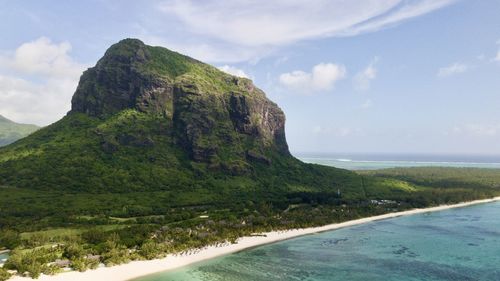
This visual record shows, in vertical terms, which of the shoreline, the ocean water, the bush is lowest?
the ocean water

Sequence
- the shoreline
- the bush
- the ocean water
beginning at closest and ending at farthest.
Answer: the bush → the shoreline → the ocean water

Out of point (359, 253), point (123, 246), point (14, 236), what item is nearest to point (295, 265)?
point (359, 253)

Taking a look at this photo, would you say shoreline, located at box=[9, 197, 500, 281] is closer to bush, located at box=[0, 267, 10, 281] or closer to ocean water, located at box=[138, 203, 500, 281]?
bush, located at box=[0, 267, 10, 281]

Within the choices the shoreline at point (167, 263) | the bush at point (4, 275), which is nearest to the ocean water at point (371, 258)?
the shoreline at point (167, 263)

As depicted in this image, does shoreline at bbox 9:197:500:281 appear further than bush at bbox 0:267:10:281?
Yes

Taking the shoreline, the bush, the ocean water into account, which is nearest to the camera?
the bush

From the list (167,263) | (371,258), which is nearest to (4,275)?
(167,263)

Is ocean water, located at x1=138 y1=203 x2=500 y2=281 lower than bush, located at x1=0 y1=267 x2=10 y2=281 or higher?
lower

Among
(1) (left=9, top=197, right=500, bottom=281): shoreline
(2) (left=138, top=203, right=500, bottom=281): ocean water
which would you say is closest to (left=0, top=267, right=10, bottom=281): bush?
(1) (left=9, top=197, right=500, bottom=281): shoreline
